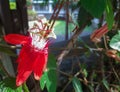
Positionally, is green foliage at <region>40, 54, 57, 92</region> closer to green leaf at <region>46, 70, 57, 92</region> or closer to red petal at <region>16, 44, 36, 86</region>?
green leaf at <region>46, 70, 57, 92</region>

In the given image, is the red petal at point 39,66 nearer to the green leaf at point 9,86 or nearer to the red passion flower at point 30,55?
the red passion flower at point 30,55

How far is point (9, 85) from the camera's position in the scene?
0.51 metres

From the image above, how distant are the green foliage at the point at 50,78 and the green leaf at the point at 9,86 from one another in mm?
42

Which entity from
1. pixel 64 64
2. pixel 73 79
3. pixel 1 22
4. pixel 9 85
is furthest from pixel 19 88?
pixel 64 64

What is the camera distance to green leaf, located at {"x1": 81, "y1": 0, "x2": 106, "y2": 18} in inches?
16.7

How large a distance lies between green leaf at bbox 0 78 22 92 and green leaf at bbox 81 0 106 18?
18 centimetres

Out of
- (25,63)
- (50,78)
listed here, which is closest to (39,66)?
(25,63)

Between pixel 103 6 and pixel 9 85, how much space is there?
0.70 feet

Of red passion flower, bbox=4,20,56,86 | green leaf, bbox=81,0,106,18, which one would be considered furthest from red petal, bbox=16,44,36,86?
green leaf, bbox=81,0,106,18

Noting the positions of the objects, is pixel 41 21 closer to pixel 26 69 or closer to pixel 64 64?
pixel 26 69

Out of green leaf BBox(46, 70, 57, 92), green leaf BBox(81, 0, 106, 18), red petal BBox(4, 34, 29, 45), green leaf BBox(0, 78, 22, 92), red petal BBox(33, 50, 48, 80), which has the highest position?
green leaf BBox(81, 0, 106, 18)

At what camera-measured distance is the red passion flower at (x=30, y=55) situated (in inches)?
15.3

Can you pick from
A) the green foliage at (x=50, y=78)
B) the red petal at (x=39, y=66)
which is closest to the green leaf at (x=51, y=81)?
the green foliage at (x=50, y=78)

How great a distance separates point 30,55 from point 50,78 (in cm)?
12
